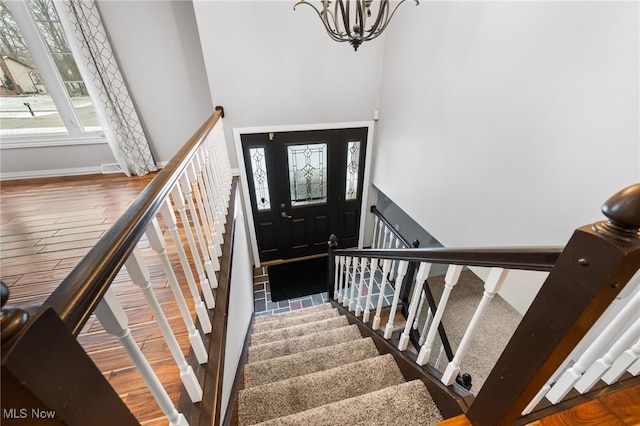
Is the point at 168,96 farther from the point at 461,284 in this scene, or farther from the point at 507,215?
the point at 461,284

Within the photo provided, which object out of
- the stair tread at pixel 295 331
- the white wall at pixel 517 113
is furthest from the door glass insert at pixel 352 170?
the stair tread at pixel 295 331

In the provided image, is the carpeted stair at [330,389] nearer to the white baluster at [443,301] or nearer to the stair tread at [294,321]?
the white baluster at [443,301]

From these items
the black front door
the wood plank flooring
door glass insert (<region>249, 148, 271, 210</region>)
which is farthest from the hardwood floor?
the black front door

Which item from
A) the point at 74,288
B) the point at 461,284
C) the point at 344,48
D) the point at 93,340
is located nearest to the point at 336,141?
the point at 344,48

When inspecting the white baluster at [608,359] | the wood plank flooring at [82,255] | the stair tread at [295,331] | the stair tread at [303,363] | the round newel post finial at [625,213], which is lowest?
the stair tread at [295,331]

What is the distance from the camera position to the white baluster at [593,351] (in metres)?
0.77

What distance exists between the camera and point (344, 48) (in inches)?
122

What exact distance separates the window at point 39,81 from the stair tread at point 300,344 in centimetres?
305

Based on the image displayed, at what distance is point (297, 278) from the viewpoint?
4.13m

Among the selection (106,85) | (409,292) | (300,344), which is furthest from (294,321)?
(106,85)

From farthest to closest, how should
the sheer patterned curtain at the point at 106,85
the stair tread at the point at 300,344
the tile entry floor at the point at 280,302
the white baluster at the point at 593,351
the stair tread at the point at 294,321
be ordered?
the tile entry floor at the point at 280,302, the stair tread at the point at 294,321, the sheer patterned curtain at the point at 106,85, the stair tread at the point at 300,344, the white baluster at the point at 593,351

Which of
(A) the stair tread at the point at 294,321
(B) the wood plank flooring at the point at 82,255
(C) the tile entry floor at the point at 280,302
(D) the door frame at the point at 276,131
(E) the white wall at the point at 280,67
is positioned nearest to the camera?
(B) the wood plank flooring at the point at 82,255

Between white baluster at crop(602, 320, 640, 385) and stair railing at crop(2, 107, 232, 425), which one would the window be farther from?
white baluster at crop(602, 320, 640, 385)

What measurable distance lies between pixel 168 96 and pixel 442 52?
298cm
